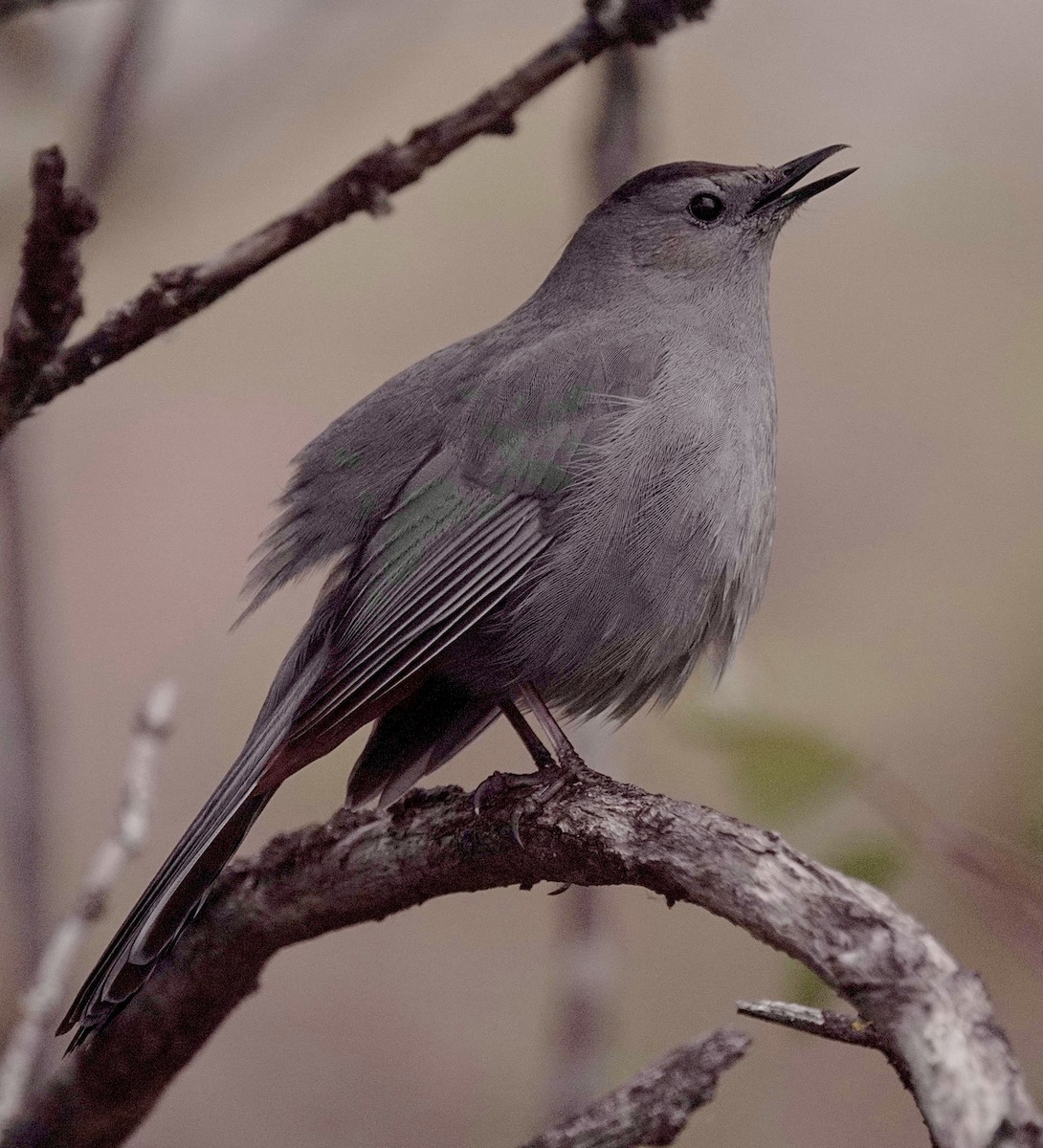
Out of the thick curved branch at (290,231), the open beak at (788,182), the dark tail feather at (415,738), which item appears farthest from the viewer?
the open beak at (788,182)

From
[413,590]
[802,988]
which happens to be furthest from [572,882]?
[413,590]

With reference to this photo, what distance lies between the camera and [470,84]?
18.7ft

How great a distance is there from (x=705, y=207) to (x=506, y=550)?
44.7 inches

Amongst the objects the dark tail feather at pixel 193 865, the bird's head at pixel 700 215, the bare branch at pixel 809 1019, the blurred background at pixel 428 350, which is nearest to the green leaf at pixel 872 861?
the bare branch at pixel 809 1019

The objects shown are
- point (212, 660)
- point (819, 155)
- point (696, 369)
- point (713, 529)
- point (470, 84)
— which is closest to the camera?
point (713, 529)

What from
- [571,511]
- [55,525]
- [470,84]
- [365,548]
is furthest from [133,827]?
[470,84]

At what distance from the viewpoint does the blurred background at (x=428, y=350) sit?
4316 millimetres

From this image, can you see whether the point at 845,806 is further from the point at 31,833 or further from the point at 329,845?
the point at 31,833

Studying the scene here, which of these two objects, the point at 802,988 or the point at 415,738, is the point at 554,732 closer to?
the point at 415,738

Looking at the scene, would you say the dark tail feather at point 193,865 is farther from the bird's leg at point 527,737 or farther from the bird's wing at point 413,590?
the bird's leg at point 527,737

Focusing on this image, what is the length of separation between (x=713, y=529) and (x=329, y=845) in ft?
3.23

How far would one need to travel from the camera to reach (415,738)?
3152mm

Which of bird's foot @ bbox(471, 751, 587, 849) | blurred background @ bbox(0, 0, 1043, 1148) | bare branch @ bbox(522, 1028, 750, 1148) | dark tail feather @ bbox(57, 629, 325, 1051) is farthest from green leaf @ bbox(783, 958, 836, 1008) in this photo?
blurred background @ bbox(0, 0, 1043, 1148)

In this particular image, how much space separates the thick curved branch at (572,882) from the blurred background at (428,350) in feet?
3.57
